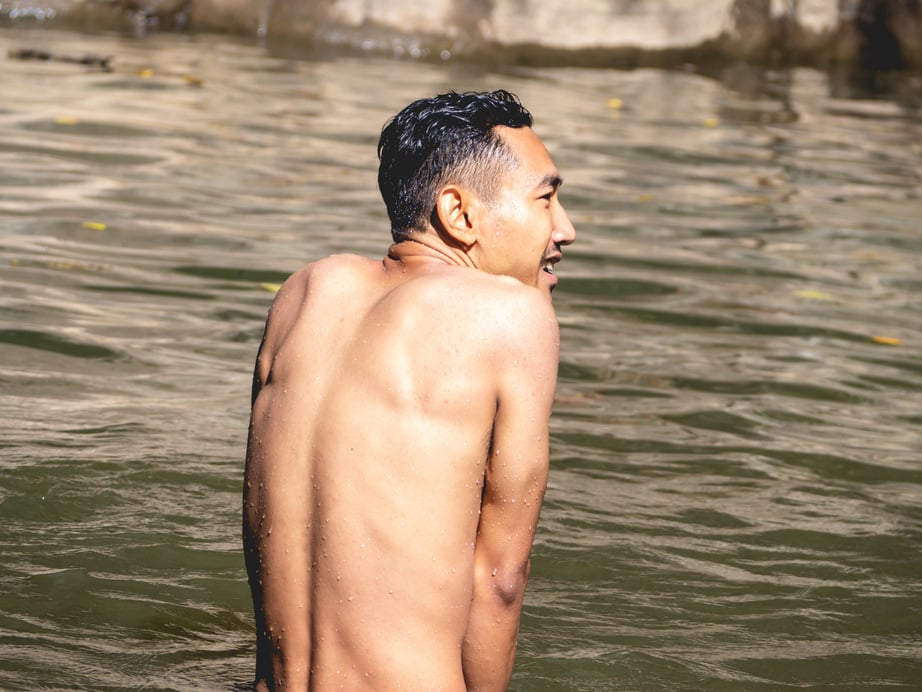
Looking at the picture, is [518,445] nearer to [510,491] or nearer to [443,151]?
[510,491]

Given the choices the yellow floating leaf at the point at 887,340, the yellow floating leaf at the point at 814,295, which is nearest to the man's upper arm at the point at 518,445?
the yellow floating leaf at the point at 887,340

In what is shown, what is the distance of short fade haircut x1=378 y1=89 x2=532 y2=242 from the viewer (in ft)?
9.41

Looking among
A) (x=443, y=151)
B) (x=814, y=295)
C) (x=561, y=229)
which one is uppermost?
(x=443, y=151)

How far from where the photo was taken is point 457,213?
288cm

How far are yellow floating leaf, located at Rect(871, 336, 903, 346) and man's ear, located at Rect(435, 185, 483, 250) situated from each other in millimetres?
4546

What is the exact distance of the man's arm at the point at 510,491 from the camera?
2.69 m

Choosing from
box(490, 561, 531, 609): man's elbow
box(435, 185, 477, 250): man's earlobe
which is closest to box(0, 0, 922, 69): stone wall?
box(435, 185, 477, 250): man's earlobe

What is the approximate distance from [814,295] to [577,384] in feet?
6.66

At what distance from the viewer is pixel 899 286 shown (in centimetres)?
809

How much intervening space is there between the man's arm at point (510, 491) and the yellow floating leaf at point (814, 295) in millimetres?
5136

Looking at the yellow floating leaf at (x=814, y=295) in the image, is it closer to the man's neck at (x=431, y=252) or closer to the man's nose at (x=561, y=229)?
the man's nose at (x=561, y=229)

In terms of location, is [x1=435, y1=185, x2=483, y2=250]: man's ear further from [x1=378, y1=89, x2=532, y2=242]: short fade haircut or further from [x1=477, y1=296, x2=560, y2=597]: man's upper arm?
[x1=477, y1=296, x2=560, y2=597]: man's upper arm

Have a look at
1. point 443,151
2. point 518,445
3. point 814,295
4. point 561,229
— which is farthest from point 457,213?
point 814,295

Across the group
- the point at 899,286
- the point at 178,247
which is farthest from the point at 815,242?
the point at 178,247
